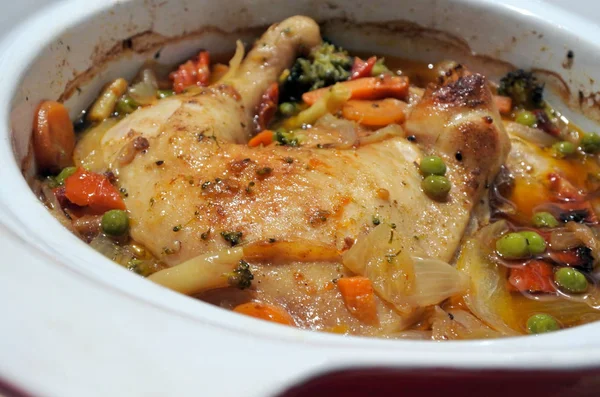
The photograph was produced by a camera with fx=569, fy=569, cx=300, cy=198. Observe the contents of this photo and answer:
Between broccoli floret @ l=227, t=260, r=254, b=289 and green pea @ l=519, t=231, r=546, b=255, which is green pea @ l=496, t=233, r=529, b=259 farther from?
broccoli floret @ l=227, t=260, r=254, b=289

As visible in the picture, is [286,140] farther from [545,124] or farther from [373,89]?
[545,124]

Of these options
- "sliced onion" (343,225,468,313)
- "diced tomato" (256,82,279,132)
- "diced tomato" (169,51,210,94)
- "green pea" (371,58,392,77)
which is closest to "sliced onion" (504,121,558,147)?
"green pea" (371,58,392,77)

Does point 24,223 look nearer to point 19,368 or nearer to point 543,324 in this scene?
point 19,368

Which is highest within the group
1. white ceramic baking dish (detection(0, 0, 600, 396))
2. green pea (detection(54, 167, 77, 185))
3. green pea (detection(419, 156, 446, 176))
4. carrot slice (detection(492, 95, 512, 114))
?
white ceramic baking dish (detection(0, 0, 600, 396))

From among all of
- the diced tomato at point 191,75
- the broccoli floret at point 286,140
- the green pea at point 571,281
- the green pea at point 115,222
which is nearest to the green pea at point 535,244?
the green pea at point 571,281

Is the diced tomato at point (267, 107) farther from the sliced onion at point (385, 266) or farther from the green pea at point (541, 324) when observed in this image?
the green pea at point (541, 324)

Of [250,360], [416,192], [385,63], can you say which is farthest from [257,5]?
[250,360]
